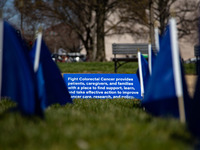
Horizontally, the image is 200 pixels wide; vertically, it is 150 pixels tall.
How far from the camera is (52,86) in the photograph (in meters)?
6.66

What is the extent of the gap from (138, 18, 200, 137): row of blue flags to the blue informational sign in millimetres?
4483

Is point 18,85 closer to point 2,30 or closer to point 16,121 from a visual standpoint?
point 16,121

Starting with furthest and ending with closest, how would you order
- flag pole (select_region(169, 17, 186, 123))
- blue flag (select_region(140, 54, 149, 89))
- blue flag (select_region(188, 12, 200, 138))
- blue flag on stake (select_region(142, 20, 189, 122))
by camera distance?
blue flag (select_region(140, 54, 149, 89))
blue flag on stake (select_region(142, 20, 189, 122))
flag pole (select_region(169, 17, 186, 123))
blue flag (select_region(188, 12, 200, 138))

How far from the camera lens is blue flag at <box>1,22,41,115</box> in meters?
4.78

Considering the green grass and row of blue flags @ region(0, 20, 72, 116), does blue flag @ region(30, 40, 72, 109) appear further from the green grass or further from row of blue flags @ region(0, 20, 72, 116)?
the green grass

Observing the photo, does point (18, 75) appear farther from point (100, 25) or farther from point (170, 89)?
point (100, 25)

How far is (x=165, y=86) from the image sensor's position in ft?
16.4

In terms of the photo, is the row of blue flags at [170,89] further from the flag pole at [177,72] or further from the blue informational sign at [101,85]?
the blue informational sign at [101,85]

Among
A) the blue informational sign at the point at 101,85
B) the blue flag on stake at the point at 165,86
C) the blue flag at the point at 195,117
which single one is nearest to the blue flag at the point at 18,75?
the blue flag on stake at the point at 165,86

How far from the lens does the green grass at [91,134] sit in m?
3.64

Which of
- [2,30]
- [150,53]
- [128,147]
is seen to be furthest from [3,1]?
[128,147]

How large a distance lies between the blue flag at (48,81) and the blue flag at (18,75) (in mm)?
893

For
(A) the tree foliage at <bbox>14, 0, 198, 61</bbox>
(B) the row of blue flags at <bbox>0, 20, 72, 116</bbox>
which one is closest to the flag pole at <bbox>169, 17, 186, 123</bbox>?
(B) the row of blue flags at <bbox>0, 20, 72, 116</bbox>

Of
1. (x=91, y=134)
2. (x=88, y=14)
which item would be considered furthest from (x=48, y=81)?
(x=88, y=14)
